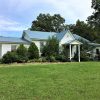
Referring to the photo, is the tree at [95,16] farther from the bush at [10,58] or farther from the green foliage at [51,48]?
the bush at [10,58]

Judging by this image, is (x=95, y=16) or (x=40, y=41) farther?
(x=95, y=16)

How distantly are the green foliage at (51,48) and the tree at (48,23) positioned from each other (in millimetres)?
29719

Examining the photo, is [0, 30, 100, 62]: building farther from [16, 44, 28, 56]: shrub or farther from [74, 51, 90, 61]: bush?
[16, 44, 28, 56]: shrub

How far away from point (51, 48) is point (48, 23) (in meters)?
33.1

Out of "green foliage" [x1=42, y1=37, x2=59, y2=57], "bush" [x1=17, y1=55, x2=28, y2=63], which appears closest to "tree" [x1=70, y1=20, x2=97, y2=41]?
"green foliage" [x1=42, y1=37, x2=59, y2=57]

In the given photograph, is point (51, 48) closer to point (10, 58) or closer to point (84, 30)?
point (10, 58)

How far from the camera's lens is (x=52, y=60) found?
39.6m

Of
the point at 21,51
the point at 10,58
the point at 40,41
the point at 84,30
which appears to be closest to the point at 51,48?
the point at 40,41

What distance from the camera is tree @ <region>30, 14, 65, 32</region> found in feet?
243

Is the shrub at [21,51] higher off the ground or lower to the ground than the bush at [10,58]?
higher

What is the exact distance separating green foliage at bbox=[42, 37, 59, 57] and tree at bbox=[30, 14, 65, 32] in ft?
97.5

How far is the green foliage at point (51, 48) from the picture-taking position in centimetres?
4245

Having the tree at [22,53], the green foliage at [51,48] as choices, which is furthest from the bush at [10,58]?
the green foliage at [51,48]

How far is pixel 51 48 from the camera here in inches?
1676
